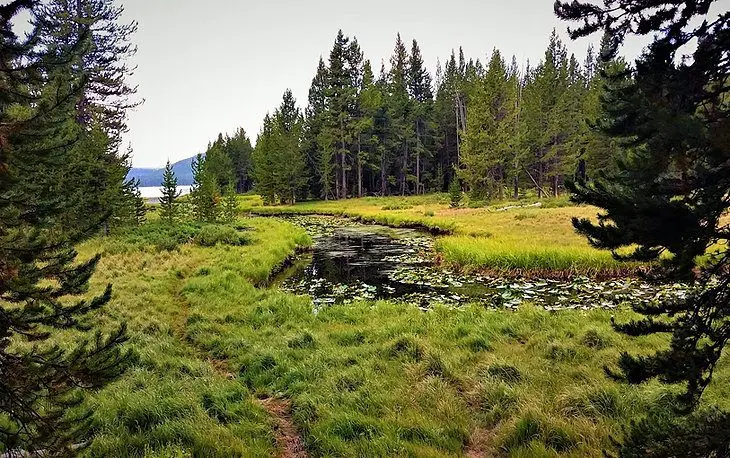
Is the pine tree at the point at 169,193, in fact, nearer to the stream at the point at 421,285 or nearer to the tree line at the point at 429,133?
the stream at the point at 421,285

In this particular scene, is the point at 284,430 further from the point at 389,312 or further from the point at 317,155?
the point at 317,155

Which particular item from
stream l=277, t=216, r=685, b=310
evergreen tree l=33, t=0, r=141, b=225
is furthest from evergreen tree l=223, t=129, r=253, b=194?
stream l=277, t=216, r=685, b=310

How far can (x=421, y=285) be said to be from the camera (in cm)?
1508

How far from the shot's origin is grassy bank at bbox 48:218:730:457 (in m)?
5.27

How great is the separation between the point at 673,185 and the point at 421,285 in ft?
41.8

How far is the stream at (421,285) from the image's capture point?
1243cm

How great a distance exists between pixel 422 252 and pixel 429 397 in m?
15.1

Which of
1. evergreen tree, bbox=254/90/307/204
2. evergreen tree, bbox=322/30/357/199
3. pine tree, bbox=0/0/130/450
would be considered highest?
evergreen tree, bbox=322/30/357/199

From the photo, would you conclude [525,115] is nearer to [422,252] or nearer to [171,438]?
[422,252]

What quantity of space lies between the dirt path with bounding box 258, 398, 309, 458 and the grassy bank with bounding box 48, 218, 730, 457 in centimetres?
10

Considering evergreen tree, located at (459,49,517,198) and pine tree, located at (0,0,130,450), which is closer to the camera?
pine tree, located at (0,0,130,450)

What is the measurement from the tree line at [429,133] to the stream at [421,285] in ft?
74.7

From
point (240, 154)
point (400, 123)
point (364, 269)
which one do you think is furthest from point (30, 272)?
point (240, 154)

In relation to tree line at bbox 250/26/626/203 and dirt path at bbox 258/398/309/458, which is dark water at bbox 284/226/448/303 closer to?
dirt path at bbox 258/398/309/458
